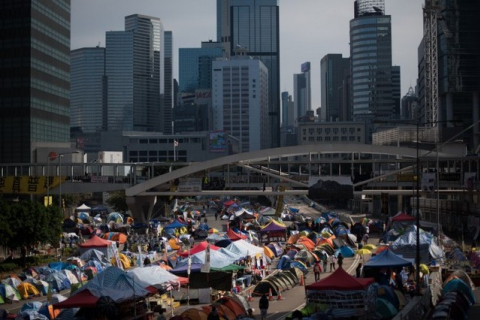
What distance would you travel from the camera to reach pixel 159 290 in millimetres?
32500

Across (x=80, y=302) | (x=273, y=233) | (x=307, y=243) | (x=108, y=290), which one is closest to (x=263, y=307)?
(x=108, y=290)

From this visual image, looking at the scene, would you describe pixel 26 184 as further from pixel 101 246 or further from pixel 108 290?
pixel 108 290

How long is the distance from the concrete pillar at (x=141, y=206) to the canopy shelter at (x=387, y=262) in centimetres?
4005

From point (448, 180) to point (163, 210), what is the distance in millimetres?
41234

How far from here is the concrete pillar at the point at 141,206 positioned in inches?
2862

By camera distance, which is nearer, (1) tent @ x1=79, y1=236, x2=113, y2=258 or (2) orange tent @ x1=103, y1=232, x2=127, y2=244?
(1) tent @ x1=79, y1=236, x2=113, y2=258

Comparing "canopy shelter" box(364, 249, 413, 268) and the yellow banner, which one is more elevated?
the yellow banner

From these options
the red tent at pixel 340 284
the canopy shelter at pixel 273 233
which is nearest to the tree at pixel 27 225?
the canopy shelter at pixel 273 233

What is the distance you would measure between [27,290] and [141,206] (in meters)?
35.6

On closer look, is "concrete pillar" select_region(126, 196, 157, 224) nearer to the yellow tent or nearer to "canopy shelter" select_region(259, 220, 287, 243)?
"canopy shelter" select_region(259, 220, 287, 243)

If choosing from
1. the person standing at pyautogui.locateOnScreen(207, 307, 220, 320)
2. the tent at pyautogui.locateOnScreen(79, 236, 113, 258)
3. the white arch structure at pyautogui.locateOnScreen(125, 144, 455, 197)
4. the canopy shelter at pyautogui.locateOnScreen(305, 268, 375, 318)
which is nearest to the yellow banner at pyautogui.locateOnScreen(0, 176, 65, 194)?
the white arch structure at pyautogui.locateOnScreen(125, 144, 455, 197)

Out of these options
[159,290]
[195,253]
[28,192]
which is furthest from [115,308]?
[28,192]

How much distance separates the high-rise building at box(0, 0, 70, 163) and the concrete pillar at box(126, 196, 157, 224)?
30023 millimetres

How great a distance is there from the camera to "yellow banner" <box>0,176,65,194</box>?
74375 mm
